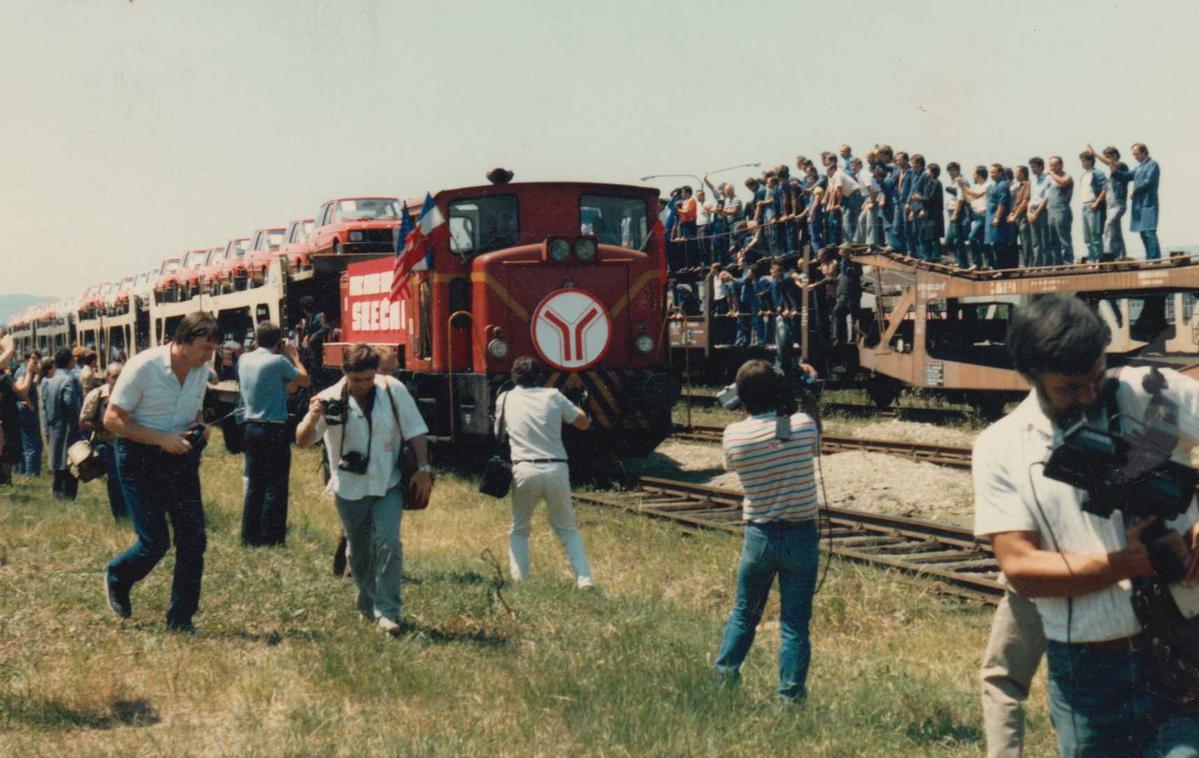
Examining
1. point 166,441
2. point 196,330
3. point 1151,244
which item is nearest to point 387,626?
point 166,441

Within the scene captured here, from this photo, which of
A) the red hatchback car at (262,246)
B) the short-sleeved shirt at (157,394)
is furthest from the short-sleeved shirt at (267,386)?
the red hatchback car at (262,246)

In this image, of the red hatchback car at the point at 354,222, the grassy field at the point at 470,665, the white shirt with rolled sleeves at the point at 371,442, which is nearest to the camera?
the grassy field at the point at 470,665

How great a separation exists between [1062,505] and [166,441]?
5160 millimetres

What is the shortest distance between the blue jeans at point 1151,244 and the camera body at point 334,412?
37.9 feet

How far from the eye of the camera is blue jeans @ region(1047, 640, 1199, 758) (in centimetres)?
321

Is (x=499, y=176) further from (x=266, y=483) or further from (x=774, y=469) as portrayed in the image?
(x=774, y=469)

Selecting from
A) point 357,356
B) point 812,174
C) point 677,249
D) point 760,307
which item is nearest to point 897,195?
point 812,174

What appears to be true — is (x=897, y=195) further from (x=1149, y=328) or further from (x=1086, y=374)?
(x=1086, y=374)

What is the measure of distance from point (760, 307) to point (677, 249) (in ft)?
8.36

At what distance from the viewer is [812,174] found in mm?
19625

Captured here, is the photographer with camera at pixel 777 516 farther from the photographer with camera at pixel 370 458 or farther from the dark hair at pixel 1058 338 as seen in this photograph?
the dark hair at pixel 1058 338

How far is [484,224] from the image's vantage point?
47.4 feet

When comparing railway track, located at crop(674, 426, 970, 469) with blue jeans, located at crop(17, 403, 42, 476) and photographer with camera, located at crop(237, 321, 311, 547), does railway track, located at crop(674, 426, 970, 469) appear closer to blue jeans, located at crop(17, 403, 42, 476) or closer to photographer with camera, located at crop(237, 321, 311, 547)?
photographer with camera, located at crop(237, 321, 311, 547)

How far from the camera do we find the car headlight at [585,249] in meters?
14.3
